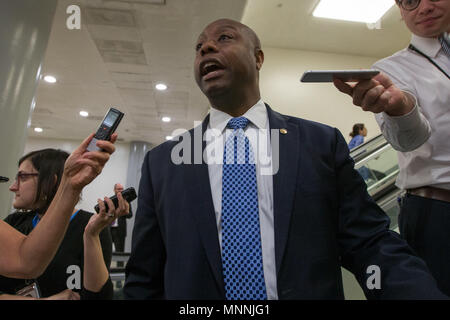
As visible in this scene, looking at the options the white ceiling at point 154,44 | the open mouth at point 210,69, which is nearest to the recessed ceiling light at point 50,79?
the white ceiling at point 154,44

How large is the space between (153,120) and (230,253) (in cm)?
1040

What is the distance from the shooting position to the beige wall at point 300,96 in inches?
288

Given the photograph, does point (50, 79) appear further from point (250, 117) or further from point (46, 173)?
point (250, 117)

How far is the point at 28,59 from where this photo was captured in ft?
11.1

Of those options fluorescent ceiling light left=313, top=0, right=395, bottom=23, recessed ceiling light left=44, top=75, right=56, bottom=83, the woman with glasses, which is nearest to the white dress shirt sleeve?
the woman with glasses

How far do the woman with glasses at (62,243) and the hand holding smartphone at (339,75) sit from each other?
159 cm

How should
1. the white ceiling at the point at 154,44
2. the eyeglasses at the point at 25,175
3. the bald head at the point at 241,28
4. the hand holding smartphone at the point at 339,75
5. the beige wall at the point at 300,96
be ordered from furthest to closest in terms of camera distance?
the beige wall at the point at 300,96
the white ceiling at the point at 154,44
the eyeglasses at the point at 25,175
the bald head at the point at 241,28
the hand holding smartphone at the point at 339,75

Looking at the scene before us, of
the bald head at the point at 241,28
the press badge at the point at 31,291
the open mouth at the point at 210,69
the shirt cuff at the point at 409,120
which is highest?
the bald head at the point at 241,28

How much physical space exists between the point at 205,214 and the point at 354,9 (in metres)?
6.67

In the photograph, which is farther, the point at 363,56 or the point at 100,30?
the point at 363,56

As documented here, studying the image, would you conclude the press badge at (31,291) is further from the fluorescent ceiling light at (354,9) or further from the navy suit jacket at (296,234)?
the fluorescent ceiling light at (354,9)

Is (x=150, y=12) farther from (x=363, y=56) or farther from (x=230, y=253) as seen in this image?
(x=363, y=56)
